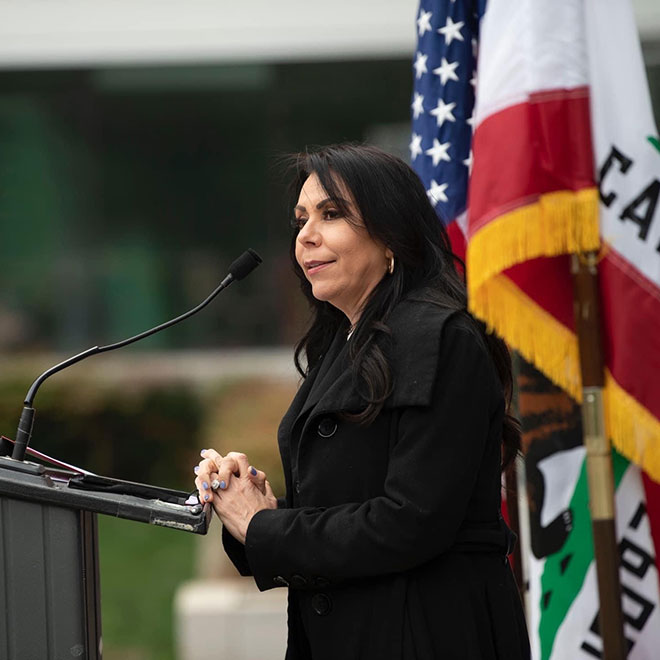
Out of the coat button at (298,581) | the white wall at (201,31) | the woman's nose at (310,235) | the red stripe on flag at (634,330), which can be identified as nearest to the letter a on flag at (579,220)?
the red stripe on flag at (634,330)

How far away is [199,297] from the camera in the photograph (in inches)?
438

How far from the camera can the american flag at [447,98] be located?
384cm

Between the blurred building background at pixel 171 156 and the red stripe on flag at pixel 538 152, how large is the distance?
6.74 meters

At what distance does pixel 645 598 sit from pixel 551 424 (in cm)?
58

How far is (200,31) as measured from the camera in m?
10.5

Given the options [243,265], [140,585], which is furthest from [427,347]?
[140,585]

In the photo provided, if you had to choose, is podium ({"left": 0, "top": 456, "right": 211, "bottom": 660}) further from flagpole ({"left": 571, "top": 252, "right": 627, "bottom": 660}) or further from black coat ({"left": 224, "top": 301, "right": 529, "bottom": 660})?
flagpole ({"left": 571, "top": 252, "right": 627, "bottom": 660})

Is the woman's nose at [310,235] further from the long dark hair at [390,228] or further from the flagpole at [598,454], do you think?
the flagpole at [598,454]

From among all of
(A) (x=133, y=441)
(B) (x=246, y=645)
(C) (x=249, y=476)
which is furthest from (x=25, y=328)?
(C) (x=249, y=476)

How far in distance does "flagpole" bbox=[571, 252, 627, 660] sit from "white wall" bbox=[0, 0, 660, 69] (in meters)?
7.44

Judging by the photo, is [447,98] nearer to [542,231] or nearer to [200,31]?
[542,231]

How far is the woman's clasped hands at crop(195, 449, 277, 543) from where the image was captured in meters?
2.33

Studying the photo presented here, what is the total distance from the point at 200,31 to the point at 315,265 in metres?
8.49

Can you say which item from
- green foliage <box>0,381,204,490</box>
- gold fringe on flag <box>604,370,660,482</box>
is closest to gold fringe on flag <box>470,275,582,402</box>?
gold fringe on flag <box>604,370,660,482</box>
